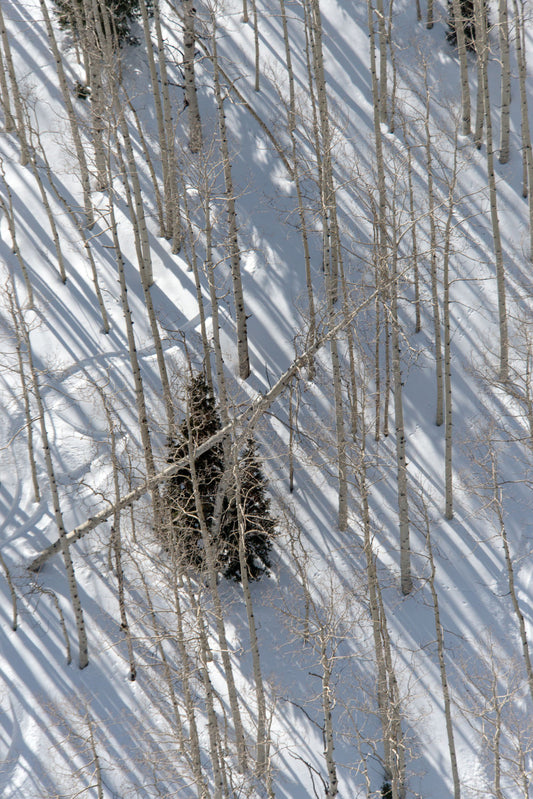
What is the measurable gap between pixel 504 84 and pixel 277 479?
13.9 metres

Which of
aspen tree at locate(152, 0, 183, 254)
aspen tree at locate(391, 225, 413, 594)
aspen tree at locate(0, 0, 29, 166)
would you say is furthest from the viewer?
aspen tree at locate(0, 0, 29, 166)

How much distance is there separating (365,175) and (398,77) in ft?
15.3

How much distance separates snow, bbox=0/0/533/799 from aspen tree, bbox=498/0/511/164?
0.64 meters

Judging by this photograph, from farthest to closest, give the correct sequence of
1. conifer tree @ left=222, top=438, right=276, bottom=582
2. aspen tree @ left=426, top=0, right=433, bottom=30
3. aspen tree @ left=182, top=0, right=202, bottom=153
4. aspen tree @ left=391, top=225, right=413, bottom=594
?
aspen tree @ left=426, top=0, right=433, bottom=30
aspen tree @ left=182, top=0, right=202, bottom=153
conifer tree @ left=222, top=438, right=276, bottom=582
aspen tree @ left=391, top=225, right=413, bottom=594

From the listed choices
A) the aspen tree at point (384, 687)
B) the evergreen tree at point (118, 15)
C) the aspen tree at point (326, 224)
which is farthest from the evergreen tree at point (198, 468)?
the evergreen tree at point (118, 15)

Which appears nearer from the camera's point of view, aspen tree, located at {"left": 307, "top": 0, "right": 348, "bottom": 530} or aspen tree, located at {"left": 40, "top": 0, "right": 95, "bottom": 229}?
aspen tree, located at {"left": 307, "top": 0, "right": 348, "bottom": 530}

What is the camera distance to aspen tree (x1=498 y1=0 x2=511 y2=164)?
901 inches

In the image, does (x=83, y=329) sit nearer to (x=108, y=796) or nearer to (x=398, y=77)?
(x=108, y=796)

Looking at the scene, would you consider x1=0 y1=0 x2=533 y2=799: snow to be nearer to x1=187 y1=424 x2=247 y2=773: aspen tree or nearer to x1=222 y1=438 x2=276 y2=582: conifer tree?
x1=187 y1=424 x2=247 y2=773: aspen tree

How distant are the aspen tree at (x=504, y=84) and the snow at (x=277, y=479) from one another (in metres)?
0.64

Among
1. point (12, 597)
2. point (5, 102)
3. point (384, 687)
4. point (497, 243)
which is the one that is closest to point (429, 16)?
point (497, 243)

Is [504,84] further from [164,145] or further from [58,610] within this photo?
[58,610]

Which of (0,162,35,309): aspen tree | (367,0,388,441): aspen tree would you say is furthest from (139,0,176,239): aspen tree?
(367,0,388,441): aspen tree

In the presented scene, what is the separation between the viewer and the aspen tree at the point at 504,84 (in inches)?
901
